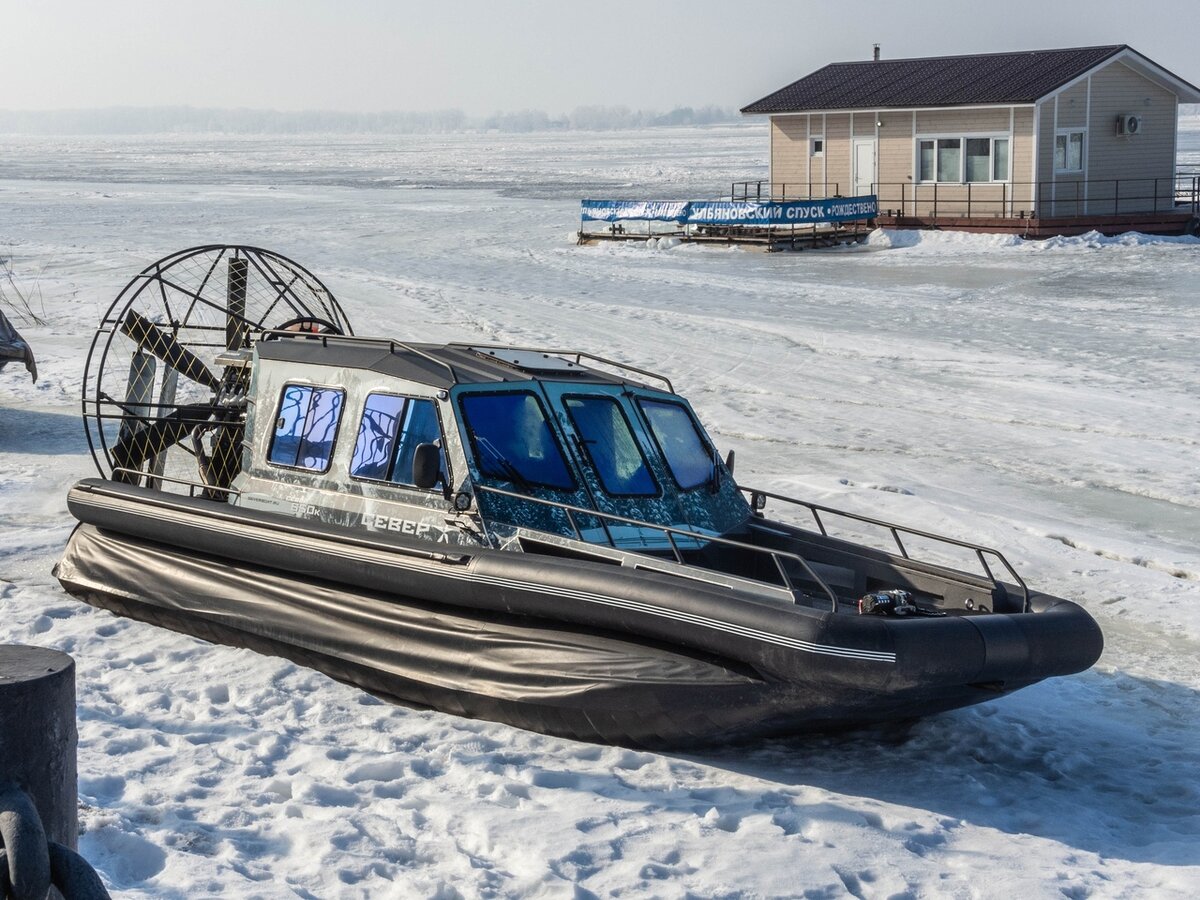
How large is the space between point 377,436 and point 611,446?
121cm

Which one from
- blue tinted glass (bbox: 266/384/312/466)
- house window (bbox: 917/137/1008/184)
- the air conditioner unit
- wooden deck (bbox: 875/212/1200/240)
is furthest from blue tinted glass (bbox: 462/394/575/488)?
the air conditioner unit

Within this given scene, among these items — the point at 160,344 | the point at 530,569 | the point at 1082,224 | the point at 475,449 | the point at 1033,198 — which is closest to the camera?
Answer: the point at 530,569

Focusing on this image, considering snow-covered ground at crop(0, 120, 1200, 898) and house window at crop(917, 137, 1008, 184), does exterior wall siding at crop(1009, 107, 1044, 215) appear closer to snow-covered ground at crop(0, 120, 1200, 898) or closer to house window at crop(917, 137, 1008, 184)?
house window at crop(917, 137, 1008, 184)

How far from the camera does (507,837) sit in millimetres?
5062

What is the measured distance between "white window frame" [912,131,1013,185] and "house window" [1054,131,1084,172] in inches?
45.0

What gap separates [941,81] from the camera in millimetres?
34625

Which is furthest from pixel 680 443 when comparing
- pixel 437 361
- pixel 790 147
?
pixel 790 147

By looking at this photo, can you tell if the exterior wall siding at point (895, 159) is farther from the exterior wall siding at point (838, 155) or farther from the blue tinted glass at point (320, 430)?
the blue tinted glass at point (320, 430)

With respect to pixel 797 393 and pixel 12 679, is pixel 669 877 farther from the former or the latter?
pixel 797 393

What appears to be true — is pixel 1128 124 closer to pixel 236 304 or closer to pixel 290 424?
pixel 236 304

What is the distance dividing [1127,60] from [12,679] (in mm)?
35863

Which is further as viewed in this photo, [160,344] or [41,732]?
[160,344]

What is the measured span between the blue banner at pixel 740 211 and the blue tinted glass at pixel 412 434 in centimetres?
2527

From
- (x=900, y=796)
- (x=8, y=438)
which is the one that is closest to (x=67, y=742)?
(x=900, y=796)
